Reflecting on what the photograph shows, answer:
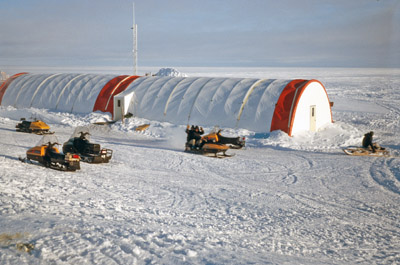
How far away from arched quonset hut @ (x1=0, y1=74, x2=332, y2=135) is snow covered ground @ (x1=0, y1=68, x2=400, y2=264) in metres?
4.03

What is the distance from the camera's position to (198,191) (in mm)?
10312

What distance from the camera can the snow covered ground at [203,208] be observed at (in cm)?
592

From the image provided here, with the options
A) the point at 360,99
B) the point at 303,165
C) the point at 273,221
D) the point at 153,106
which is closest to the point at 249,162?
the point at 303,165

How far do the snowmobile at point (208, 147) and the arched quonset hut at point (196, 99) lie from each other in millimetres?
5346

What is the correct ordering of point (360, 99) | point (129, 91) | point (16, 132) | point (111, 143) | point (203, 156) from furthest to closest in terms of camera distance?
point (360, 99), point (129, 91), point (16, 132), point (111, 143), point (203, 156)

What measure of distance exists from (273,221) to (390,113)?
28888 mm

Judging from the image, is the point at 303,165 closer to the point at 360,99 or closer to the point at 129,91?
the point at 129,91

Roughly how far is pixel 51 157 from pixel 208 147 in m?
6.56

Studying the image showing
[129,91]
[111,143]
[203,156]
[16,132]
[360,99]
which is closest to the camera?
[203,156]

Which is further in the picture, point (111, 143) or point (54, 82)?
point (54, 82)

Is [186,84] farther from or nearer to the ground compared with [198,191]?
farther from the ground

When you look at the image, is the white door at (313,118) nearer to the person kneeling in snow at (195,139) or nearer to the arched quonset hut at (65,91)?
the person kneeling in snow at (195,139)

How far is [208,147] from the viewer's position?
15727 mm

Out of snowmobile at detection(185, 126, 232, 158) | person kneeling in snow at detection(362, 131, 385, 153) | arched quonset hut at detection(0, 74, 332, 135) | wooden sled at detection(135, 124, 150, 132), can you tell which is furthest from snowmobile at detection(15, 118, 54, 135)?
person kneeling in snow at detection(362, 131, 385, 153)
